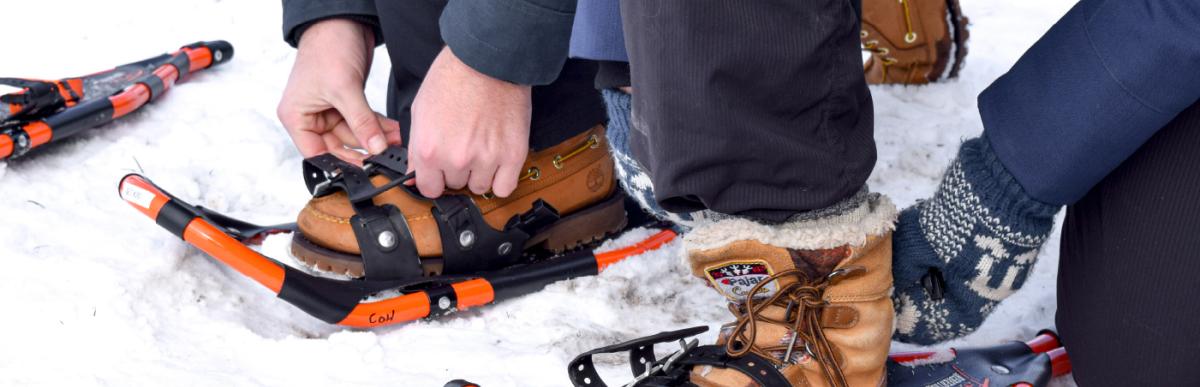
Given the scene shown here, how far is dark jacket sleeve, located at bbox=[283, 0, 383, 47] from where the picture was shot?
6.26 ft

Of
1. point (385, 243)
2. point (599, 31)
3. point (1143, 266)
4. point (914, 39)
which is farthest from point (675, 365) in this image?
point (914, 39)

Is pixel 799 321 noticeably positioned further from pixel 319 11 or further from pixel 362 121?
pixel 319 11

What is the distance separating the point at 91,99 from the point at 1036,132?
2071 millimetres

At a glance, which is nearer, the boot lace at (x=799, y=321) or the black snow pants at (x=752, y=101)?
the black snow pants at (x=752, y=101)

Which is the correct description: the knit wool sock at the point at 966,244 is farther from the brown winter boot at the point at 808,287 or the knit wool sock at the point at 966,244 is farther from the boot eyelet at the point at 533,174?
the boot eyelet at the point at 533,174

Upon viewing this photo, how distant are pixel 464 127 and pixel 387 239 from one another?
35 cm

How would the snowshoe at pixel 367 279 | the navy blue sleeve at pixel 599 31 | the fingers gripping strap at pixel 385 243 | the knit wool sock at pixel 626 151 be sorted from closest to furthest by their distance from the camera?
the navy blue sleeve at pixel 599 31 < the knit wool sock at pixel 626 151 < the snowshoe at pixel 367 279 < the fingers gripping strap at pixel 385 243

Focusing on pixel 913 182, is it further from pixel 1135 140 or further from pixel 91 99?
pixel 91 99

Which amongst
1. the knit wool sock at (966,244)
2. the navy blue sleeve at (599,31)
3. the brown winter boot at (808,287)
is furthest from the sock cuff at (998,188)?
the navy blue sleeve at (599,31)

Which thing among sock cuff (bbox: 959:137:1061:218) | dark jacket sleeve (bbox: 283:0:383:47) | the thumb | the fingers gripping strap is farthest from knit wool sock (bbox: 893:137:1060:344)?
dark jacket sleeve (bbox: 283:0:383:47)

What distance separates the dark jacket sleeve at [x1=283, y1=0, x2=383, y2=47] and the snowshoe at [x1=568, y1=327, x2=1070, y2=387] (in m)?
0.83

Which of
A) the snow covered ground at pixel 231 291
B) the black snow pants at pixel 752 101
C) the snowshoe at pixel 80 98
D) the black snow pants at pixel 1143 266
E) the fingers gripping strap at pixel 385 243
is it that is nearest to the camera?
the black snow pants at pixel 752 101

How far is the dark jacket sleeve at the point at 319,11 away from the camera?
6.26 ft

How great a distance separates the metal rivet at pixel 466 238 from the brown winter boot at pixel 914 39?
4.11 feet
